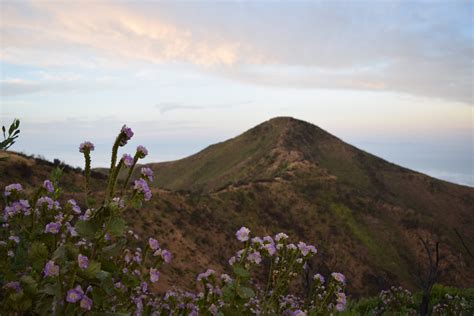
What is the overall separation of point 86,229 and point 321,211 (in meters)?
41.2

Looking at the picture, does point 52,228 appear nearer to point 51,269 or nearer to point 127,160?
point 51,269

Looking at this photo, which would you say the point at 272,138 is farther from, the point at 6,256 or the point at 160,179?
the point at 6,256

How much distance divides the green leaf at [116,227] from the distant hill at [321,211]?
36.3ft

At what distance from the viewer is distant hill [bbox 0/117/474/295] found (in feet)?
91.6

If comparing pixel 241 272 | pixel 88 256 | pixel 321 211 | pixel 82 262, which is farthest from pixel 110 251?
pixel 321 211

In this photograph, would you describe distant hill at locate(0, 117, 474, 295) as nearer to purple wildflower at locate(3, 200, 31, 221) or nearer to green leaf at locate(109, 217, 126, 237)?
purple wildflower at locate(3, 200, 31, 221)

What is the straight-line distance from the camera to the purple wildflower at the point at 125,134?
284 cm

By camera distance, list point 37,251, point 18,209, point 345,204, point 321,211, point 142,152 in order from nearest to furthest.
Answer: point 37,251 → point 142,152 → point 18,209 → point 321,211 → point 345,204

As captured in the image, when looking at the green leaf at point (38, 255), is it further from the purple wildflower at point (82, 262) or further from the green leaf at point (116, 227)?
the green leaf at point (116, 227)

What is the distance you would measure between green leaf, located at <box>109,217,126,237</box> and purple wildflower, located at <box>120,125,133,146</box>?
1.82ft

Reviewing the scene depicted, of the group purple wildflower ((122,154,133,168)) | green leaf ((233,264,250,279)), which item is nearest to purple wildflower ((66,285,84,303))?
purple wildflower ((122,154,133,168))

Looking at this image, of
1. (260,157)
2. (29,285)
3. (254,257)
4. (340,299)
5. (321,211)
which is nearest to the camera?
(29,285)

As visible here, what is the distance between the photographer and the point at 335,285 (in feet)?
14.3

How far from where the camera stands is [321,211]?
4238 centimetres
